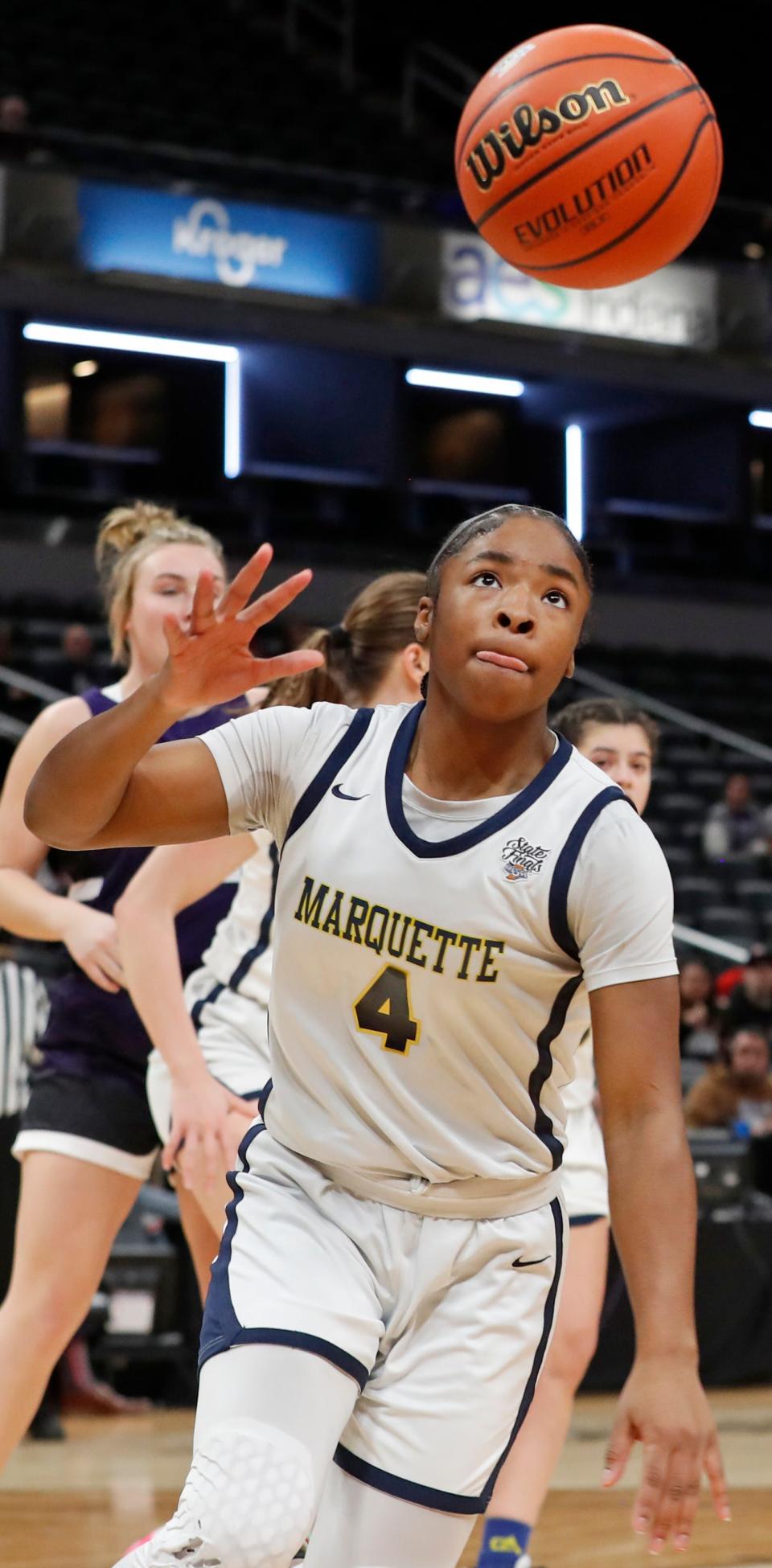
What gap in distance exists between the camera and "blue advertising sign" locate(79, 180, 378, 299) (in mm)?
14617

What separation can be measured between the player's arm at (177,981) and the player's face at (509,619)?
959 millimetres

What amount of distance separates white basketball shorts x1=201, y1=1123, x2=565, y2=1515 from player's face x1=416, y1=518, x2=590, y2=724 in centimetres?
60

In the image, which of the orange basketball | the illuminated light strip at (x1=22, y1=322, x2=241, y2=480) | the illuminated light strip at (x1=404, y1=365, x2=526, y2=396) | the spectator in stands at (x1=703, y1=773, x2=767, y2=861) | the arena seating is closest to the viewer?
the orange basketball

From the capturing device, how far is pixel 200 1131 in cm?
303

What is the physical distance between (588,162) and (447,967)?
2087 mm

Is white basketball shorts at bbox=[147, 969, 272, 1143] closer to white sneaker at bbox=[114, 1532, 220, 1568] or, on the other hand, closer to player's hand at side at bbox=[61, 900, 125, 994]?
player's hand at side at bbox=[61, 900, 125, 994]

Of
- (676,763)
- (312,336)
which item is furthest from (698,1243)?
(312,336)

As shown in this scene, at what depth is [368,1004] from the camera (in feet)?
7.47

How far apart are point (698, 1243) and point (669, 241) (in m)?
4.33

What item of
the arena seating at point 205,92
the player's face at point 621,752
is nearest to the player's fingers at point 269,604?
the player's face at point 621,752

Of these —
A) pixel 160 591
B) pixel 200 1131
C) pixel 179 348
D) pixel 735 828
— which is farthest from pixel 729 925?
pixel 200 1131

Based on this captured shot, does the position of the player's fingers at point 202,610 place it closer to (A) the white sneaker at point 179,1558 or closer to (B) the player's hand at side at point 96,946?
(A) the white sneaker at point 179,1558

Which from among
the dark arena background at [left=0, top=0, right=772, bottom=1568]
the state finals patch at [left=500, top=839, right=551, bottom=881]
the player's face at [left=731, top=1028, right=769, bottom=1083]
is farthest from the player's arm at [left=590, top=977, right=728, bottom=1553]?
the player's face at [left=731, top=1028, right=769, bottom=1083]

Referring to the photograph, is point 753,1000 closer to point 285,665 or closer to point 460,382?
point 285,665
